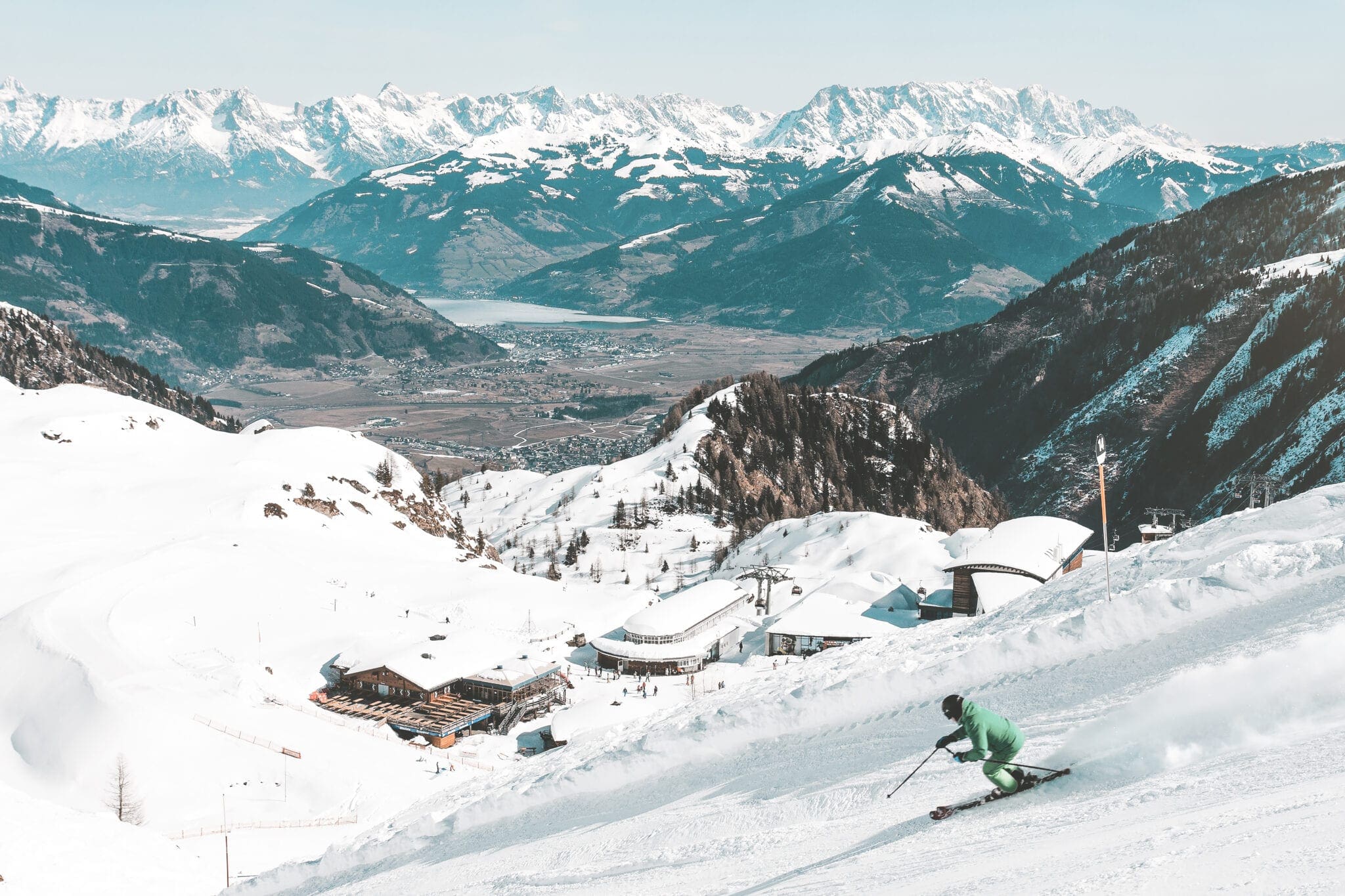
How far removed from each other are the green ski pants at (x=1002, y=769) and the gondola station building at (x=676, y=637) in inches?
2186

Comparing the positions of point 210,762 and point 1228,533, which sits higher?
point 1228,533

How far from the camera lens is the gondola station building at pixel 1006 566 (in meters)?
70.8

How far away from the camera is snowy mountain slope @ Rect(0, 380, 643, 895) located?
42156mm

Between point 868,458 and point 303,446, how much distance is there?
8738 centimetres

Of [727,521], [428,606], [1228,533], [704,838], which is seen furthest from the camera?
[727,521]

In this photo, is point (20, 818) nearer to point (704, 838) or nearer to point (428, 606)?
point (704, 838)

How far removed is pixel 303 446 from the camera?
4048 inches

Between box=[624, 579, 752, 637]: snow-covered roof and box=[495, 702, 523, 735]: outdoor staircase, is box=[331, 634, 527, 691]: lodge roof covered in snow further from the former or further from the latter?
box=[624, 579, 752, 637]: snow-covered roof

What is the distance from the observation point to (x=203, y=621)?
199 feet

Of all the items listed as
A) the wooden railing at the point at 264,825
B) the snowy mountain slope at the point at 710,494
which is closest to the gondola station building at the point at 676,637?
the snowy mountain slope at the point at 710,494

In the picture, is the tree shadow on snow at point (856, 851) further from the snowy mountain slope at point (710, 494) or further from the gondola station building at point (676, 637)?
the snowy mountain slope at point (710, 494)

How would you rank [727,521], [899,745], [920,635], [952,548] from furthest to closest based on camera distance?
[727,521] → [952,548] → [920,635] → [899,745]

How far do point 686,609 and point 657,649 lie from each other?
643 centimetres

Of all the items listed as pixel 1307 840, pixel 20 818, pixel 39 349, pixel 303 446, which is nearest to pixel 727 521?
pixel 303 446
